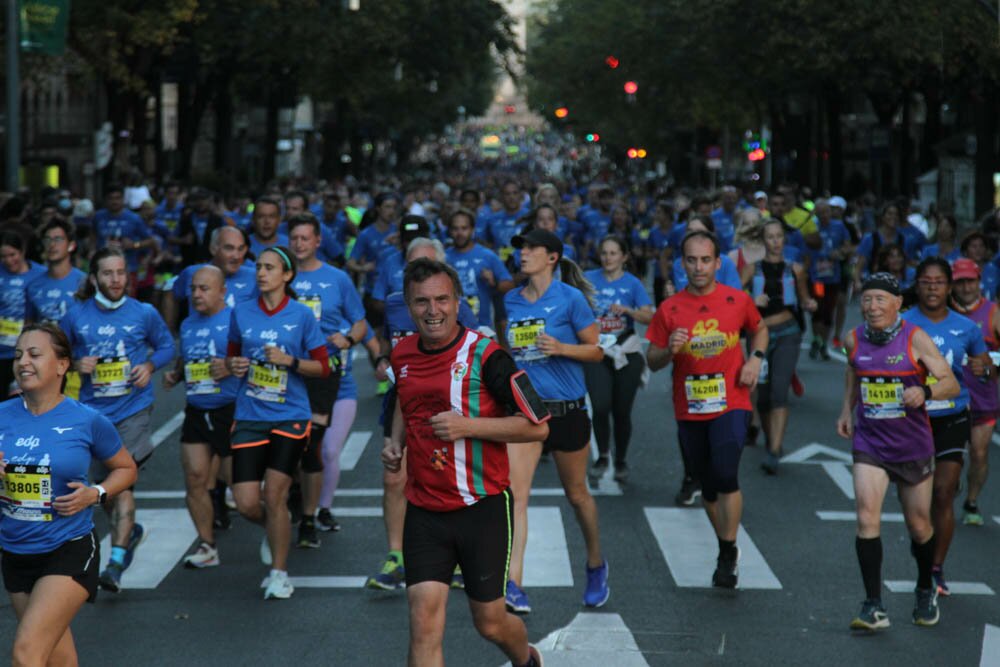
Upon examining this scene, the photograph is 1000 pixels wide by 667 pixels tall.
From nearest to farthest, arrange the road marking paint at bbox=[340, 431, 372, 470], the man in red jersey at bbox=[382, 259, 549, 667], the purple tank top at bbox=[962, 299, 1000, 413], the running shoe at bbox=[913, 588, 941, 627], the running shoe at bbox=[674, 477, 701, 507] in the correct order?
the man in red jersey at bbox=[382, 259, 549, 667] < the running shoe at bbox=[913, 588, 941, 627] < the purple tank top at bbox=[962, 299, 1000, 413] < the running shoe at bbox=[674, 477, 701, 507] < the road marking paint at bbox=[340, 431, 372, 470]

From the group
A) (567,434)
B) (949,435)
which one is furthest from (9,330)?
(949,435)

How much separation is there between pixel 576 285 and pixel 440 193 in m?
22.8

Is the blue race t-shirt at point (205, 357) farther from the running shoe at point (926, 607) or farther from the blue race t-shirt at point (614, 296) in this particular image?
the running shoe at point (926, 607)

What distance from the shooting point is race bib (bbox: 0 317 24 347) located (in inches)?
525

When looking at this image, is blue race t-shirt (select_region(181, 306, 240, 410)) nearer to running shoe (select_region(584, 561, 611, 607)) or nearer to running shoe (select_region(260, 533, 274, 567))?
running shoe (select_region(260, 533, 274, 567))

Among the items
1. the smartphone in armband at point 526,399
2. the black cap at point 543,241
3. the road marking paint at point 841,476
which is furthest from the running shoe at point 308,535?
the smartphone in armband at point 526,399

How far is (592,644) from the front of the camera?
8.41 metres

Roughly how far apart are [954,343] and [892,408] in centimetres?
88

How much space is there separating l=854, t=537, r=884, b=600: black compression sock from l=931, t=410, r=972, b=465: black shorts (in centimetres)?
103

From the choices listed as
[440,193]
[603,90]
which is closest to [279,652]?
[440,193]

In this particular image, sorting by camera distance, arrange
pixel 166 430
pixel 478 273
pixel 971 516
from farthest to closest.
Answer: pixel 166 430, pixel 478 273, pixel 971 516

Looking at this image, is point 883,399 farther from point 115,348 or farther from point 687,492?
point 115,348

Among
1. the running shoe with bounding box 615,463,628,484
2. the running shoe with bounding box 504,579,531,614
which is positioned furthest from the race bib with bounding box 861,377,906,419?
the running shoe with bounding box 615,463,628,484

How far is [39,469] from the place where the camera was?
6715 millimetres
